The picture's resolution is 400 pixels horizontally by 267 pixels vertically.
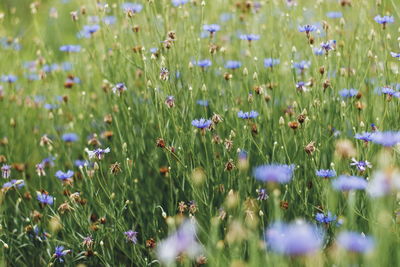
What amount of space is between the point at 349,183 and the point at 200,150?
0.91 m

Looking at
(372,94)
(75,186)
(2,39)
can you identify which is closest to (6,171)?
(75,186)

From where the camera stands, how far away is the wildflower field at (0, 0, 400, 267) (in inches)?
81.7

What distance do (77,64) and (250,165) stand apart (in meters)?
1.44

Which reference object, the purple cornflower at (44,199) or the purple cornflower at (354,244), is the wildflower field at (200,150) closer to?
the purple cornflower at (44,199)

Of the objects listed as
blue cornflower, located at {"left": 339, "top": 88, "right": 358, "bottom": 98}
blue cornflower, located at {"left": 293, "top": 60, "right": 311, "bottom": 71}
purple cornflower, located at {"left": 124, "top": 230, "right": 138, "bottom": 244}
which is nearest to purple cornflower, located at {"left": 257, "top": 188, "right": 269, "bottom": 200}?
purple cornflower, located at {"left": 124, "top": 230, "right": 138, "bottom": 244}

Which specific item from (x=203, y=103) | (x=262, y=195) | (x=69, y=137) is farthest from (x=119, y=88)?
(x=262, y=195)

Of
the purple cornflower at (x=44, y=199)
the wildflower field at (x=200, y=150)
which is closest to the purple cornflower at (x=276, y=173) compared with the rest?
the wildflower field at (x=200, y=150)

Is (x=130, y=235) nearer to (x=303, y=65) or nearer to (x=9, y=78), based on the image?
(x=303, y=65)

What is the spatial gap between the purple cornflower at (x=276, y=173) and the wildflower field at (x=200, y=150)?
1 centimetres

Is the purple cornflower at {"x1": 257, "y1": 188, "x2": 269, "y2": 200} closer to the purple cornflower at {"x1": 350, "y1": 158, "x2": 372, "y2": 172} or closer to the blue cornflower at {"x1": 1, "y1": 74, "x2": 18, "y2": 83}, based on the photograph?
the purple cornflower at {"x1": 350, "y1": 158, "x2": 372, "y2": 172}

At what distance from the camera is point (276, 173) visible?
5.84 feet

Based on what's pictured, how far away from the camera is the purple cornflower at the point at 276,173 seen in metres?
1.77

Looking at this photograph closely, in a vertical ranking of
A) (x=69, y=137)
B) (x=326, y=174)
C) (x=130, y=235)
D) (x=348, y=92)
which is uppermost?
(x=348, y=92)

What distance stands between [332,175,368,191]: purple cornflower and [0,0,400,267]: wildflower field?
1 cm
